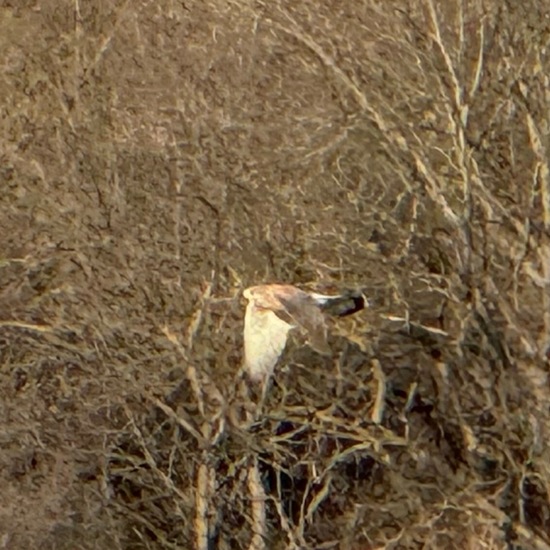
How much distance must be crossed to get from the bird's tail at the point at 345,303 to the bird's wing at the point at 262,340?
8.6 inches

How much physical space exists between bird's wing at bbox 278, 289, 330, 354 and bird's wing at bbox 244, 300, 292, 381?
66 mm

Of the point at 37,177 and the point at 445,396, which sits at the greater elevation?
the point at 37,177

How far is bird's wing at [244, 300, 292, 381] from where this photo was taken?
7023 mm

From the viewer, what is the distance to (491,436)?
732 centimetres

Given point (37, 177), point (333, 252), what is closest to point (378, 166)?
point (333, 252)

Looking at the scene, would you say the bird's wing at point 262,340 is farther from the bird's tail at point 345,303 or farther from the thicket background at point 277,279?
the bird's tail at point 345,303

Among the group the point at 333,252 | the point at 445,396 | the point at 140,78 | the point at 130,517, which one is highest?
the point at 140,78

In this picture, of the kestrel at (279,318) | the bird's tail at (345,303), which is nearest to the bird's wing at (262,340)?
the kestrel at (279,318)

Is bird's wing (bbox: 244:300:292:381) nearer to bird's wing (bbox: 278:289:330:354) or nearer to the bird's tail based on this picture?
bird's wing (bbox: 278:289:330:354)

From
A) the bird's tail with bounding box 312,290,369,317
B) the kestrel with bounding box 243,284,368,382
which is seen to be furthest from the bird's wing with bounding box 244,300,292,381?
the bird's tail with bounding box 312,290,369,317

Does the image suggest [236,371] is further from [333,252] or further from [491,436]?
[491,436]

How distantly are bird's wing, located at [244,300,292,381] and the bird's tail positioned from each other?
0.71 ft

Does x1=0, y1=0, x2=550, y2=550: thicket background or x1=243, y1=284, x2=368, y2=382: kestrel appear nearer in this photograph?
x1=243, y1=284, x2=368, y2=382: kestrel

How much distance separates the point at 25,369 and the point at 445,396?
181 cm
